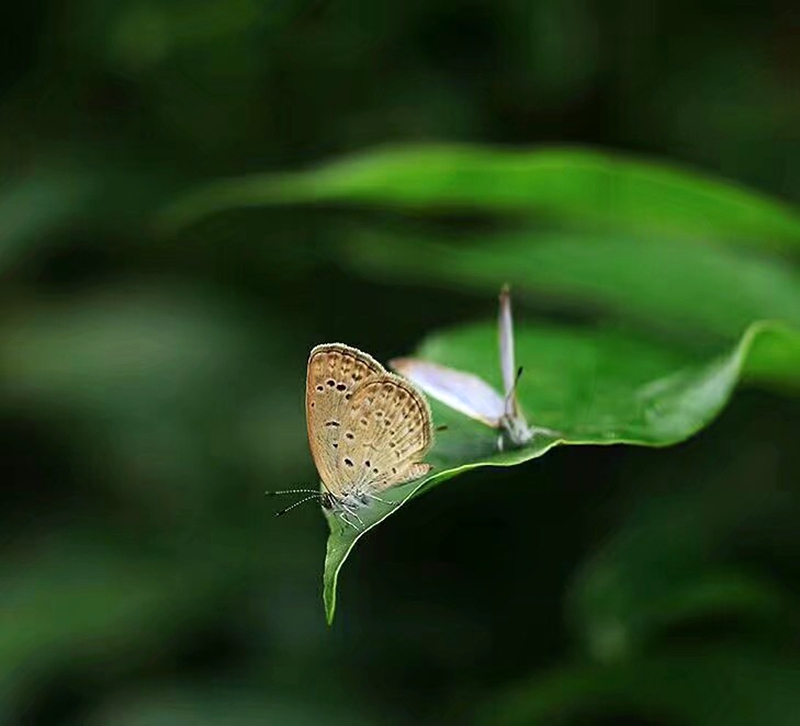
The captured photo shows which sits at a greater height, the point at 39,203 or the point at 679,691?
the point at 39,203

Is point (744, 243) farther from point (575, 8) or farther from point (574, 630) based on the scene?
point (575, 8)

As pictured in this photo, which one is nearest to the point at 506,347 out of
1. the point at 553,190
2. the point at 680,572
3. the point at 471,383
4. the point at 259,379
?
the point at 471,383

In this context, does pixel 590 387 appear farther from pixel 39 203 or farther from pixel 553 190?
pixel 39 203

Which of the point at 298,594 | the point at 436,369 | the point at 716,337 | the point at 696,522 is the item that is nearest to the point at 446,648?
the point at 298,594

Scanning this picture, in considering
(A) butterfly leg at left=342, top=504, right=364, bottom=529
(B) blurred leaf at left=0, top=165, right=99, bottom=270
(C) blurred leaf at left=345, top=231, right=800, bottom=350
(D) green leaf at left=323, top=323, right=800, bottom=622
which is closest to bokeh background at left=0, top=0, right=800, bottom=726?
(B) blurred leaf at left=0, top=165, right=99, bottom=270

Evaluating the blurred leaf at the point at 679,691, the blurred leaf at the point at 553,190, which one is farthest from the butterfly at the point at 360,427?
the blurred leaf at the point at 679,691
